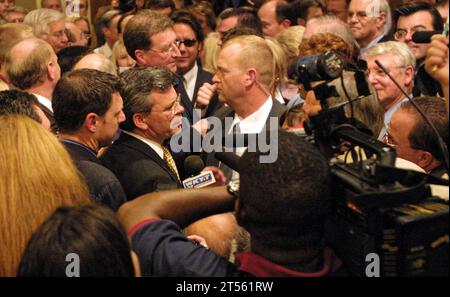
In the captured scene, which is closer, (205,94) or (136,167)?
(136,167)

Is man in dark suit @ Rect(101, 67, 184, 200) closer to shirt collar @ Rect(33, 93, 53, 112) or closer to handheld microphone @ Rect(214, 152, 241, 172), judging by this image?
shirt collar @ Rect(33, 93, 53, 112)

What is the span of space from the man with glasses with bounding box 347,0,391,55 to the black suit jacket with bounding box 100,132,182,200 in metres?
2.34

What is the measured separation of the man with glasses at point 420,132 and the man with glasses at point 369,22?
2282 millimetres

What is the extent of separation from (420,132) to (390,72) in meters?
1.28

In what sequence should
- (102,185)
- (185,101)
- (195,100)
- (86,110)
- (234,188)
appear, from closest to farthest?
(234,188), (102,185), (86,110), (185,101), (195,100)

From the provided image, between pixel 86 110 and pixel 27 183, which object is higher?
pixel 27 183

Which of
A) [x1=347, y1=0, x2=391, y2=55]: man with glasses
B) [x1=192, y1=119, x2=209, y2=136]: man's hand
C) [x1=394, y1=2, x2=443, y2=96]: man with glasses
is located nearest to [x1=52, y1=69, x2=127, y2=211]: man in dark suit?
[x1=192, y1=119, x2=209, y2=136]: man's hand

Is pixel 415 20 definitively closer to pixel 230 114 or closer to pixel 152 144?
pixel 230 114

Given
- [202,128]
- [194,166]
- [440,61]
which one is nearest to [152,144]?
[202,128]

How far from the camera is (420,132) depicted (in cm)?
257

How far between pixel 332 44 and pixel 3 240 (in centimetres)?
192

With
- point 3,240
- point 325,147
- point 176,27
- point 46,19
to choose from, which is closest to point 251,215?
point 325,147

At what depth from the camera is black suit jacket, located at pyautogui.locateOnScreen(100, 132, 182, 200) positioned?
2.86m

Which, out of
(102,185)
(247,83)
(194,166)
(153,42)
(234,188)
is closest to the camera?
(234,188)
